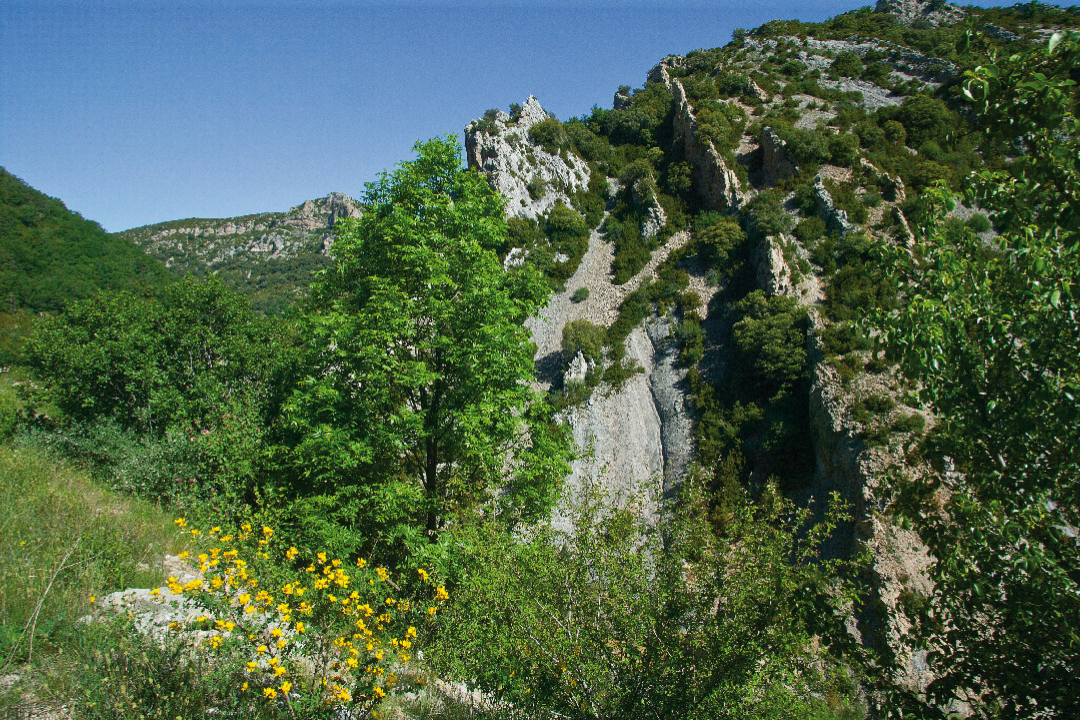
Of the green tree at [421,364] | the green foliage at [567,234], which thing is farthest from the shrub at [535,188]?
the green tree at [421,364]

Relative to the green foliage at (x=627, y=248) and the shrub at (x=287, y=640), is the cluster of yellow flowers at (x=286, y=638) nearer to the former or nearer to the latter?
the shrub at (x=287, y=640)

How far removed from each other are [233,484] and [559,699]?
380 inches

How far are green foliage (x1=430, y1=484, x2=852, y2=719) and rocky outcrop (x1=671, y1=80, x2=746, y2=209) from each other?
33.8 m

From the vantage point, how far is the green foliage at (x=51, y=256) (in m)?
55.7

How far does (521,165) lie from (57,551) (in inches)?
1590

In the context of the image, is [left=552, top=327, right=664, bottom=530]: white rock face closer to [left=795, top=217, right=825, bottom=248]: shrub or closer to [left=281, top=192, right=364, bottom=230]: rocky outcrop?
[left=795, top=217, right=825, bottom=248]: shrub

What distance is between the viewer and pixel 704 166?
3662cm

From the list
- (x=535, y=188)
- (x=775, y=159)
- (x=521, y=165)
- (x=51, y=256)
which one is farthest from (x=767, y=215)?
(x=51, y=256)

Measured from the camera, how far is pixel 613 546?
5.27 meters

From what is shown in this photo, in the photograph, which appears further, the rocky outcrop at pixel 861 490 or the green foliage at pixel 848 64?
the green foliage at pixel 848 64

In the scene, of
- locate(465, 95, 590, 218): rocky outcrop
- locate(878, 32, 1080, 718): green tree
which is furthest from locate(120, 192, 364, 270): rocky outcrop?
locate(878, 32, 1080, 718): green tree

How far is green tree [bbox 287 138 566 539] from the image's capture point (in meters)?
9.33

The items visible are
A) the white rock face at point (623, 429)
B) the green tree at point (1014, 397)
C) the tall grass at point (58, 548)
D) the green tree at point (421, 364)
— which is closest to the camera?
the green tree at point (1014, 397)

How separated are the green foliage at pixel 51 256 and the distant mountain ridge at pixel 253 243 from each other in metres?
32.5
